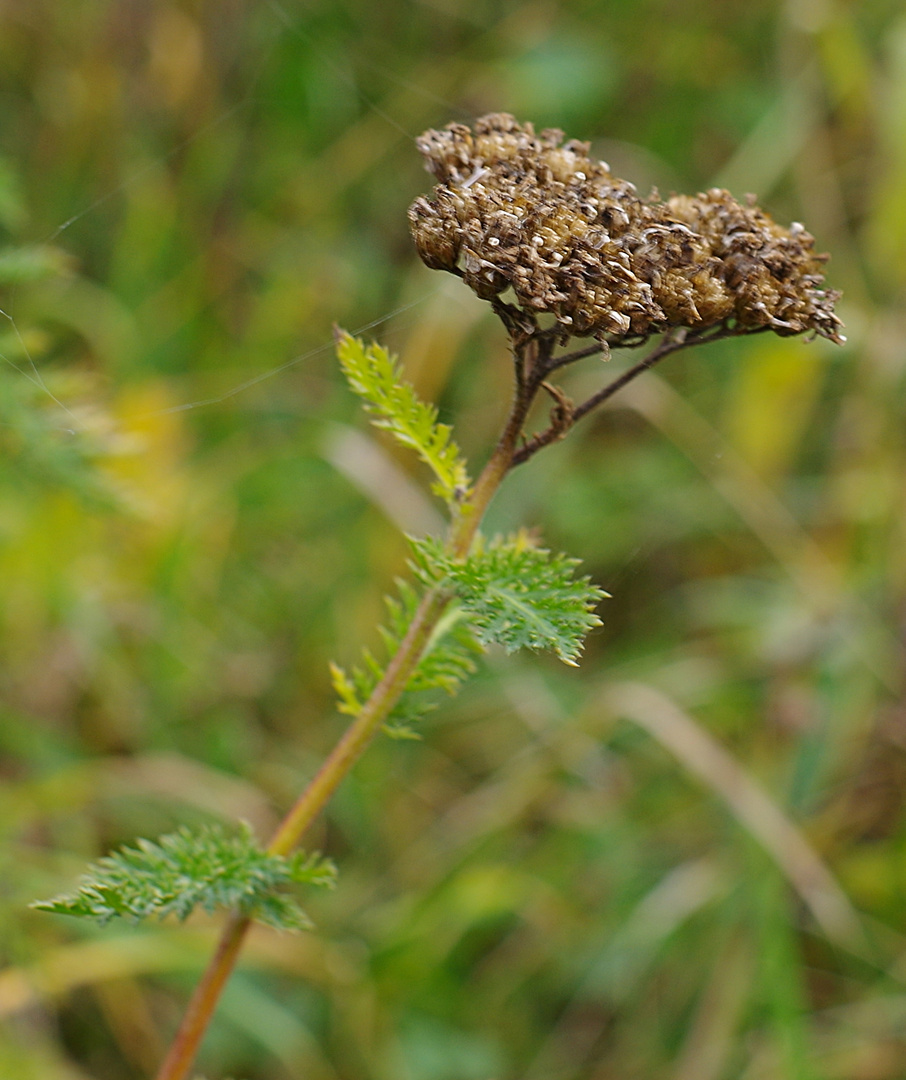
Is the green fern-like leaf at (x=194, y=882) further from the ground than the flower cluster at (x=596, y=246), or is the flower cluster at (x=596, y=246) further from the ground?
the flower cluster at (x=596, y=246)

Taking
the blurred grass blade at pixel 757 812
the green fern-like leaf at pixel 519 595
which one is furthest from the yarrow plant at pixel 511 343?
the blurred grass blade at pixel 757 812

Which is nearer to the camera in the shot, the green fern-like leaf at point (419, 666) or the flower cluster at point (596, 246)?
the flower cluster at point (596, 246)

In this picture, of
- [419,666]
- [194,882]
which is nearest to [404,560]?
[419,666]

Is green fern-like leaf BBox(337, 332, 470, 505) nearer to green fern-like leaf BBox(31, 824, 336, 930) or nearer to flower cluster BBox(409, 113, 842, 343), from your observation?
flower cluster BBox(409, 113, 842, 343)

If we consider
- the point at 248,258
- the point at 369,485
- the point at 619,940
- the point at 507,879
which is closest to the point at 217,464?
the point at 369,485

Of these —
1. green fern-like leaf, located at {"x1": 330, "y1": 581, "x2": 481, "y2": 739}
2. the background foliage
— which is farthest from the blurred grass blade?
green fern-like leaf, located at {"x1": 330, "y1": 581, "x2": 481, "y2": 739}

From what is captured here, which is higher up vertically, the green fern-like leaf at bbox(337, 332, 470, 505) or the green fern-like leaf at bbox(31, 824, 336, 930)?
the green fern-like leaf at bbox(337, 332, 470, 505)

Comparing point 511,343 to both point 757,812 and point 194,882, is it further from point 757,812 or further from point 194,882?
point 757,812

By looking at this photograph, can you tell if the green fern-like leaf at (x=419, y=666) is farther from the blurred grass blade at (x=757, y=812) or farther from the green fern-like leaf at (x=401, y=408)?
the blurred grass blade at (x=757, y=812)
